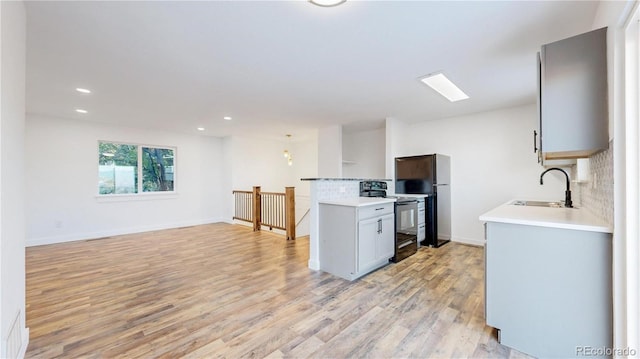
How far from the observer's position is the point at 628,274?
1.35m

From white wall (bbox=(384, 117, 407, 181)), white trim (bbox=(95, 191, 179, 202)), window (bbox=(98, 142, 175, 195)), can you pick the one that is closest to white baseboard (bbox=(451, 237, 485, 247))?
white wall (bbox=(384, 117, 407, 181))

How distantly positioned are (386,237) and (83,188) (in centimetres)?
607

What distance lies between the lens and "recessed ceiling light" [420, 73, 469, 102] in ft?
10.3

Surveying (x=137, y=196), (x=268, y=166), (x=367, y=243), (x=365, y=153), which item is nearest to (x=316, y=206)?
(x=367, y=243)

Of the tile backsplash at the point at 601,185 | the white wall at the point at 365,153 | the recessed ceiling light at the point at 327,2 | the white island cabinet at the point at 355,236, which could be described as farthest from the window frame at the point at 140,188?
the tile backsplash at the point at 601,185

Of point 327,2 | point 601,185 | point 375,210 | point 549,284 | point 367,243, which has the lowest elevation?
point 367,243

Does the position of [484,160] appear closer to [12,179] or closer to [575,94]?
[575,94]

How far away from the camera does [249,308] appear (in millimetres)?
2459

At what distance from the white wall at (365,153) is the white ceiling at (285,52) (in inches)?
80.6

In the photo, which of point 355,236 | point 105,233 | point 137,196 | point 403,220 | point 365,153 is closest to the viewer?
point 355,236

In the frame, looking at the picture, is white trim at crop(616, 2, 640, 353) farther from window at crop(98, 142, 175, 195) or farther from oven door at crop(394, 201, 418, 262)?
window at crop(98, 142, 175, 195)

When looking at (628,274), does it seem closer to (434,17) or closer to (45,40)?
(434,17)

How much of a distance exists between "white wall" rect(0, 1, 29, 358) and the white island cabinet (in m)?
2.71

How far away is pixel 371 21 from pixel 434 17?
1.50 ft
